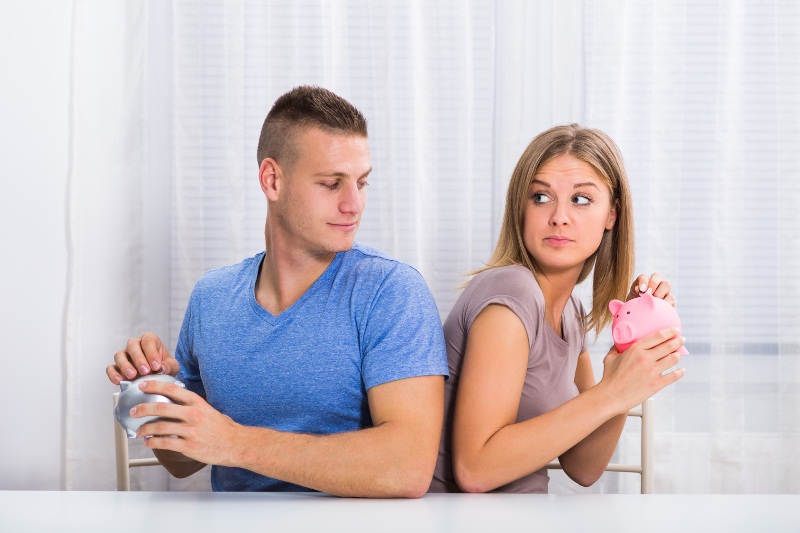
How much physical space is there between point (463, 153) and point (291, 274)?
858 mm

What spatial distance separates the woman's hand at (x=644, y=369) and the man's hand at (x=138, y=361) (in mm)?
720

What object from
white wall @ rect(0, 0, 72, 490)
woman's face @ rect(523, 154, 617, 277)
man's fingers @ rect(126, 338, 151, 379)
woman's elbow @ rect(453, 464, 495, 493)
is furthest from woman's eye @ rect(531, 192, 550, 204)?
white wall @ rect(0, 0, 72, 490)

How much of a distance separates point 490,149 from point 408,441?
1169 millimetres

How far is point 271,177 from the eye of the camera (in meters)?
1.42

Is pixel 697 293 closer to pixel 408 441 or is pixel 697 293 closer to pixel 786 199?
pixel 786 199

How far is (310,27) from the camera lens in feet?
7.00

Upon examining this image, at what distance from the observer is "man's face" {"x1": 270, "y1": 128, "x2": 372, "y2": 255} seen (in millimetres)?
1351

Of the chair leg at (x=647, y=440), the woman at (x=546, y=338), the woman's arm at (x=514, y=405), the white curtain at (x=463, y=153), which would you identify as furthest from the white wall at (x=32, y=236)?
the chair leg at (x=647, y=440)

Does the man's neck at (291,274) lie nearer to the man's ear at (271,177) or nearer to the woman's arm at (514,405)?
the man's ear at (271,177)

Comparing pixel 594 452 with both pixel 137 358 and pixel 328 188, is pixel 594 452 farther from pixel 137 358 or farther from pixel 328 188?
pixel 137 358

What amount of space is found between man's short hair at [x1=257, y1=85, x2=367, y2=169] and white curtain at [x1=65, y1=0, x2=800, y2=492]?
0.71m

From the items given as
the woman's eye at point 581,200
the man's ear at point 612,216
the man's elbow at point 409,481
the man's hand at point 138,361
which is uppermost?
the woman's eye at point 581,200

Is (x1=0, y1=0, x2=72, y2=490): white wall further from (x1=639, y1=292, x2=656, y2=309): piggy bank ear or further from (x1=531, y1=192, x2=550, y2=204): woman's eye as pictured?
(x1=639, y1=292, x2=656, y2=309): piggy bank ear

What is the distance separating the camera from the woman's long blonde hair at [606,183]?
4.77 ft
